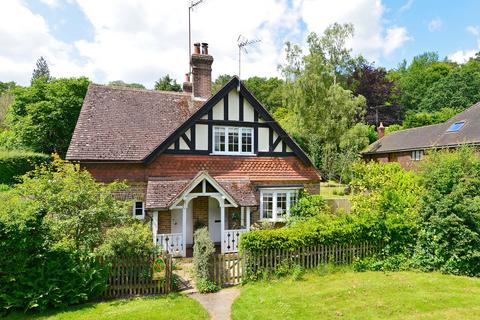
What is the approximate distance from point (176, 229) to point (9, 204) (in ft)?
25.9

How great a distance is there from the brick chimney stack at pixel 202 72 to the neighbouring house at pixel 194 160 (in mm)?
546

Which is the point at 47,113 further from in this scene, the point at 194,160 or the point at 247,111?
the point at 247,111

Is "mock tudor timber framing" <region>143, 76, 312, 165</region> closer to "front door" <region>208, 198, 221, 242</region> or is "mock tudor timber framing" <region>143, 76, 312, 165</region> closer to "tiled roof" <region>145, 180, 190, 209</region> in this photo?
"tiled roof" <region>145, 180, 190, 209</region>

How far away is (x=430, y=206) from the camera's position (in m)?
12.1

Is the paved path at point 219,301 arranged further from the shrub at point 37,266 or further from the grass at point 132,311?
the shrub at point 37,266

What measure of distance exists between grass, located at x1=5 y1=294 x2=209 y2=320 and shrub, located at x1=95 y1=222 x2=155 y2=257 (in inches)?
55.7

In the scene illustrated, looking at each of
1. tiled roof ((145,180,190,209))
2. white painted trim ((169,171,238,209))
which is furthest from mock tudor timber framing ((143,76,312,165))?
white painted trim ((169,171,238,209))

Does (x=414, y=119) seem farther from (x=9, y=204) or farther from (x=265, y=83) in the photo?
(x=9, y=204)

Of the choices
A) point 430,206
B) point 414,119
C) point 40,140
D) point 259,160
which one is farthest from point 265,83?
point 430,206

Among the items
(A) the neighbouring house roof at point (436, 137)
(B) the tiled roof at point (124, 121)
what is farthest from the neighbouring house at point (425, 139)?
(B) the tiled roof at point (124, 121)

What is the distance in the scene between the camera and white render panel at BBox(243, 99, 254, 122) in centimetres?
1716

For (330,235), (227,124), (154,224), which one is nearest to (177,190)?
(154,224)

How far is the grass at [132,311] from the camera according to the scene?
7988mm

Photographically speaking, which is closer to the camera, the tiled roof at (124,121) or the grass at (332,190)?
the tiled roof at (124,121)
